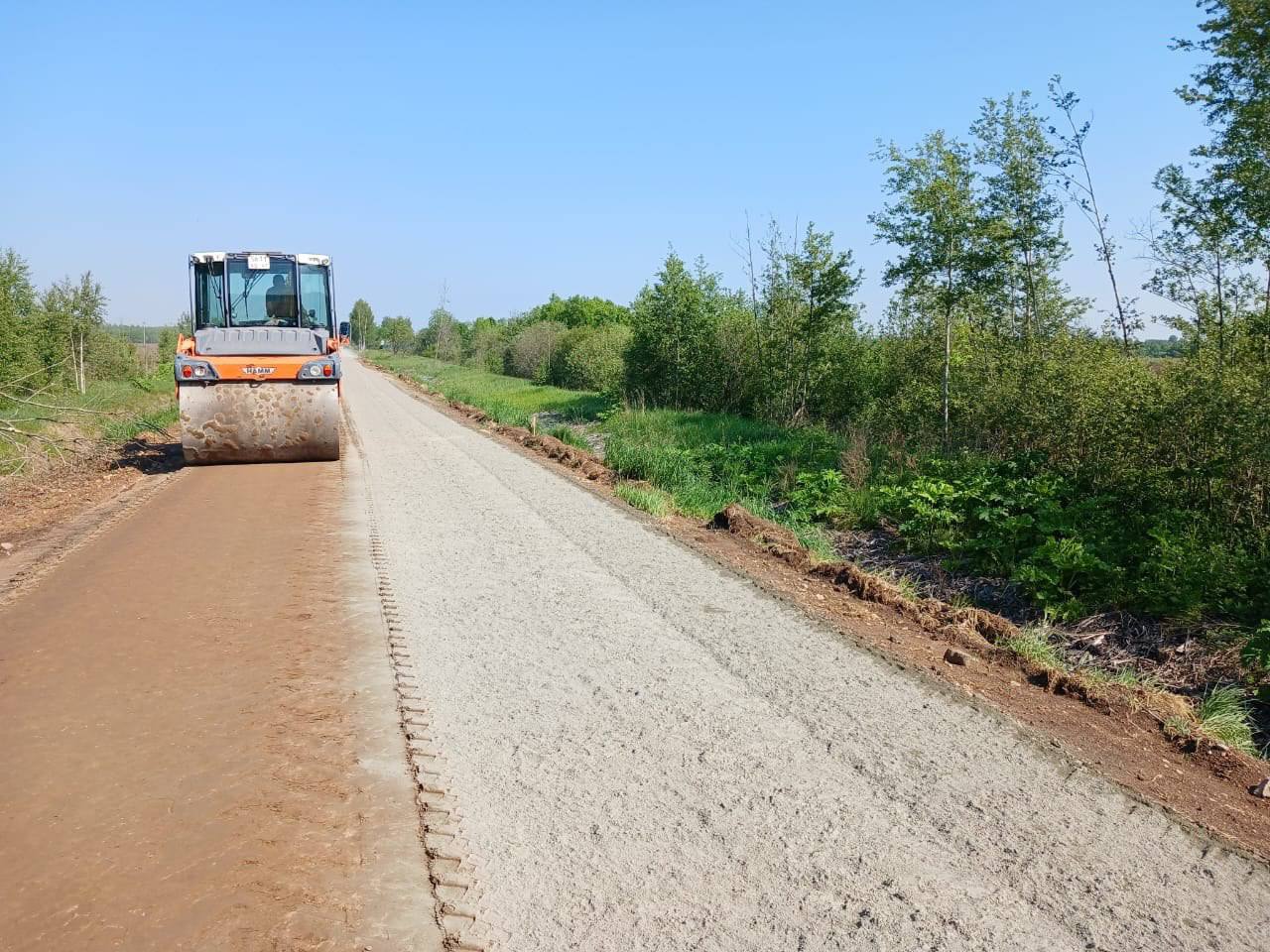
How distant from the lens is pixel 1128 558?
8.55 m

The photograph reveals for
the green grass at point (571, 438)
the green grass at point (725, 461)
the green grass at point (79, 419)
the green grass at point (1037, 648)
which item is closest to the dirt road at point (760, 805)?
the green grass at point (1037, 648)

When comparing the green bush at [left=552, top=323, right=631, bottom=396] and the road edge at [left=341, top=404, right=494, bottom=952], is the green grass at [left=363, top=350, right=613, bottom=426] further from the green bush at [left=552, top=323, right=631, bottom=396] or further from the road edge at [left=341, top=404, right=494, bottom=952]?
the road edge at [left=341, top=404, right=494, bottom=952]

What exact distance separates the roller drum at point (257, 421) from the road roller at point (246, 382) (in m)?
0.01

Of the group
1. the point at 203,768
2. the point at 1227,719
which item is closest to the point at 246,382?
the point at 203,768

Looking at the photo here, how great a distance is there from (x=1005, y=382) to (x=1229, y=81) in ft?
15.3

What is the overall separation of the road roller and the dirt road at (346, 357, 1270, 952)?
7819mm

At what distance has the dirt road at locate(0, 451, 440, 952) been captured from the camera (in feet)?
11.1

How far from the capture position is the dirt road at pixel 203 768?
3377mm

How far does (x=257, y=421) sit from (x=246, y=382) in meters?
0.63

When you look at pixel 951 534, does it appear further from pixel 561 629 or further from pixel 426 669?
pixel 426 669

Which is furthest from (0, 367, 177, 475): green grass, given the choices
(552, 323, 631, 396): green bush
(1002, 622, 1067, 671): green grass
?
(552, 323, 631, 396): green bush

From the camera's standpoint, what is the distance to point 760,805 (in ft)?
13.8

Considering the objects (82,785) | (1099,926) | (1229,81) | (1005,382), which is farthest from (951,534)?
(82,785)

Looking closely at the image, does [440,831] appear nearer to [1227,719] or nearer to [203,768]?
[203,768]
